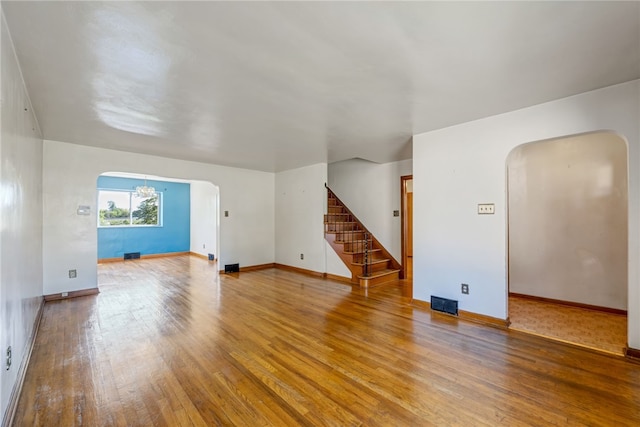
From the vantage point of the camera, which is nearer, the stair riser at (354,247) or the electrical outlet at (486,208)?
the electrical outlet at (486,208)

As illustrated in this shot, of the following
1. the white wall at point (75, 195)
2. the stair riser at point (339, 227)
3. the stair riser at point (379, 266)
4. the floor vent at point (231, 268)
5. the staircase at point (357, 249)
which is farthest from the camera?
the floor vent at point (231, 268)

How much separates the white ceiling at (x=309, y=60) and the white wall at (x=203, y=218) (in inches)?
193

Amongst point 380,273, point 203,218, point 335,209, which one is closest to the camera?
point 380,273

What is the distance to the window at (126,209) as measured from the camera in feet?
26.8

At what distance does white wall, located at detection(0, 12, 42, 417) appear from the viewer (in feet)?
5.39

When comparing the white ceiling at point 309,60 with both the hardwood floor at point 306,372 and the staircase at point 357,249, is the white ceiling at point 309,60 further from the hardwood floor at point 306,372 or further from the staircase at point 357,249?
the staircase at point 357,249

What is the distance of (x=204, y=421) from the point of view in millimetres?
1705

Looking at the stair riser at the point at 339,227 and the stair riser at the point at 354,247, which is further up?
Result: the stair riser at the point at 339,227

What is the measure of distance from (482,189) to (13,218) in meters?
4.48

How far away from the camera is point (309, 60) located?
2100 mm

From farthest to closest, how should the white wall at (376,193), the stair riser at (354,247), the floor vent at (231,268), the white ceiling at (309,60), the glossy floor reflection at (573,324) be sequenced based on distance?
the floor vent at (231,268) < the white wall at (376,193) < the stair riser at (354,247) < the glossy floor reflection at (573,324) < the white ceiling at (309,60)

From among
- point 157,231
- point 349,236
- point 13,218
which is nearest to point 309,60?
point 13,218

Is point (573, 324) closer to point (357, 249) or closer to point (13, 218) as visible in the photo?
point (357, 249)

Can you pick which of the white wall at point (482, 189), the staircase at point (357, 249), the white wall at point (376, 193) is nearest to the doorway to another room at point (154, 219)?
the staircase at point (357, 249)
